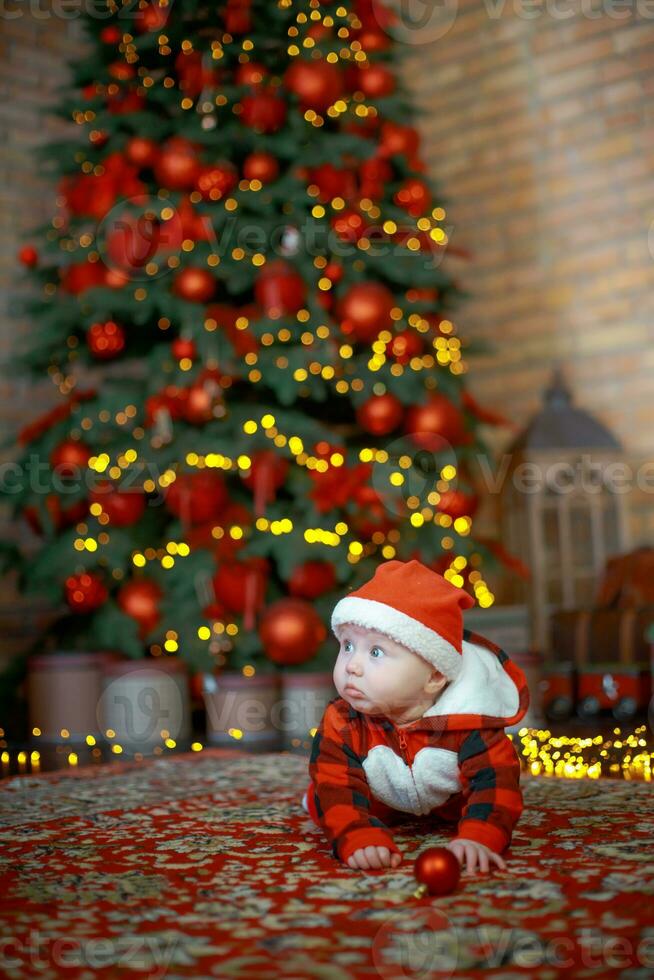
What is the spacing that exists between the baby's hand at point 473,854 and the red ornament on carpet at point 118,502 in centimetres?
192

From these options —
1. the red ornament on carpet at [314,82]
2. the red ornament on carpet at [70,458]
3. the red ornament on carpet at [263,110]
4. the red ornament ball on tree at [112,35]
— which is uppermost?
the red ornament ball on tree at [112,35]

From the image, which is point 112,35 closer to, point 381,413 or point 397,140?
point 397,140

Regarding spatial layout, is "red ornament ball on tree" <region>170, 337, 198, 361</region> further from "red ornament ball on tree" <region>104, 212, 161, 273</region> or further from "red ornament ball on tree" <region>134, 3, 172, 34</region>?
"red ornament ball on tree" <region>134, 3, 172, 34</region>

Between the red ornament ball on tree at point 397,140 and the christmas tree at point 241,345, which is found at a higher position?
the red ornament ball on tree at point 397,140

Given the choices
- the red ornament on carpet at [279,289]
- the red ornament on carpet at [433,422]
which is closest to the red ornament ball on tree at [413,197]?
the red ornament on carpet at [279,289]

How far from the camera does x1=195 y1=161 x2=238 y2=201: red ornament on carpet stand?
3.25m

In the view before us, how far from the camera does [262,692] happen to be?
9.71 feet

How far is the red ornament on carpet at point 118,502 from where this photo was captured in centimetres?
312

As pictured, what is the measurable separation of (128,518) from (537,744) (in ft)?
4.21

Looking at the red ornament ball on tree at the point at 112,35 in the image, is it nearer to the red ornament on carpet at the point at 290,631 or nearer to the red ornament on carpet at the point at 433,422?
the red ornament on carpet at the point at 433,422

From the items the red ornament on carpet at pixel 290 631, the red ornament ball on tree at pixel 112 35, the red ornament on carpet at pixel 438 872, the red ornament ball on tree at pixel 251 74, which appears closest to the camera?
the red ornament on carpet at pixel 438 872

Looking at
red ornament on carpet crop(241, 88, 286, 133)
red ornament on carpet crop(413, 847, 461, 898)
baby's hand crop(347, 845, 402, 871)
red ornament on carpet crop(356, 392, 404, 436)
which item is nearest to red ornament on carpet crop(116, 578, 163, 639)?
red ornament on carpet crop(356, 392, 404, 436)

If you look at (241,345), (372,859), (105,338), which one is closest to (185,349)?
(241,345)

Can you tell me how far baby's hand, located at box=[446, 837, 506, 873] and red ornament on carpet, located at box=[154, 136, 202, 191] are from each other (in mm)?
2376
